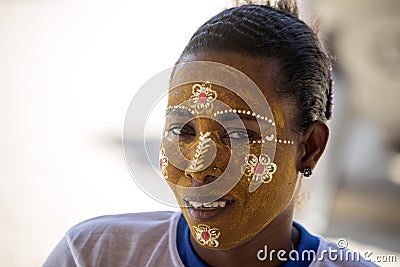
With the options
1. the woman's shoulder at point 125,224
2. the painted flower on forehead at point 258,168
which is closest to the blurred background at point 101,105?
the woman's shoulder at point 125,224

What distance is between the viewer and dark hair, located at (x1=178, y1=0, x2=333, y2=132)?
0.78 metres

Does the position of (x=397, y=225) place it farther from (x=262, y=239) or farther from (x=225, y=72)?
(x=225, y=72)

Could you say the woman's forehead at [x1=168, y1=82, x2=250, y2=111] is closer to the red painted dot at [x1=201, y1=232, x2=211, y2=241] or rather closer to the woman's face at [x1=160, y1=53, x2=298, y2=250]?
the woman's face at [x1=160, y1=53, x2=298, y2=250]

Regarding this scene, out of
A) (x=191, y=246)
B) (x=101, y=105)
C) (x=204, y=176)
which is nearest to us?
(x=204, y=176)

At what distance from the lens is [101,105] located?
185 cm

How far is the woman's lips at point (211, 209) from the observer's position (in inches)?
30.0

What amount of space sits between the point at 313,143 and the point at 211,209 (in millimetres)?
202

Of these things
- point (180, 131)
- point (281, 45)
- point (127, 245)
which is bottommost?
point (127, 245)

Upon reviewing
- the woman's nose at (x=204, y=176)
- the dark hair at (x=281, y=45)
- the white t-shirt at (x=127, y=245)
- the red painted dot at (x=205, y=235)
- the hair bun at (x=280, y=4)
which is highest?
the hair bun at (x=280, y=4)

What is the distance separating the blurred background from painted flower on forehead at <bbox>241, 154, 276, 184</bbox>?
3.11 feet

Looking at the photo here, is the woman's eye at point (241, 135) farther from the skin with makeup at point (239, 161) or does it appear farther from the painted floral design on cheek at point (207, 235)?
the painted floral design on cheek at point (207, 235)

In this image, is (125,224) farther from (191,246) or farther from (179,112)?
(179,112)

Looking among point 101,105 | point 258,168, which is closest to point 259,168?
point 258,168

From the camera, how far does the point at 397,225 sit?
2078 mm
